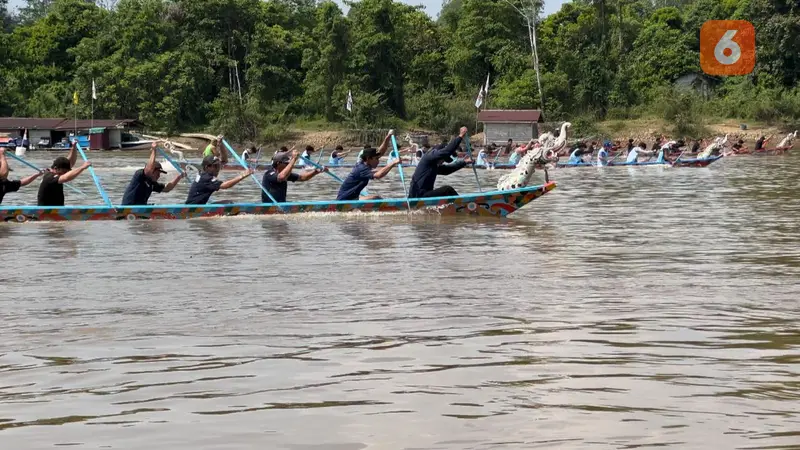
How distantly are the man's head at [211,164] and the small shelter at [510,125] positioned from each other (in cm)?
3678

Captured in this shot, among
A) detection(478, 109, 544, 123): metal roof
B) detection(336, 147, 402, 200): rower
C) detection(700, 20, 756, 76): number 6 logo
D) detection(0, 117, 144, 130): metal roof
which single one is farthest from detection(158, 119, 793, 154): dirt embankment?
detection(336, 147, 402, 200): rower

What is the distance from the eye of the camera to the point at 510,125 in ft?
172

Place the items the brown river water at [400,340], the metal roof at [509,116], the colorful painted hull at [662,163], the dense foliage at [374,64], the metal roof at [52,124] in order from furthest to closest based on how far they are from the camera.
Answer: the dense foliage at [374,64], the metal roof at [52,124], the metal roof at [509,116], the colorful painted hull at [662,163], the brown river water at [400,340]

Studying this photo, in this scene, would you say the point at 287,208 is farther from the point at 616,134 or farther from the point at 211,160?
the point at 616,134

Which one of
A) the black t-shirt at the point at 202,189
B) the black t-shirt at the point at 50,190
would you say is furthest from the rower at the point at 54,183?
the black t-shirt at the point at 202,189

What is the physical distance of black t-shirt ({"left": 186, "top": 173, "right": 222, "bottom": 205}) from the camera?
15984 millimetres

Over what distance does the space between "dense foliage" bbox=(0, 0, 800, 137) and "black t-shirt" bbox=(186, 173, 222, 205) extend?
40.8 metres

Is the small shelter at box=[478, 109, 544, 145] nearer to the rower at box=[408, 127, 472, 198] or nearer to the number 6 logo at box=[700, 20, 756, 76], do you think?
the number 6 logo at box=[700, 20, 756, 76]

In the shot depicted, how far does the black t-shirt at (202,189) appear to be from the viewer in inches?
629

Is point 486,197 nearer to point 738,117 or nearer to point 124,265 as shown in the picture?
point 124,265

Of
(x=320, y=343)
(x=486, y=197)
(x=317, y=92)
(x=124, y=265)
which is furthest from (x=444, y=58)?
(x=320, y=343)

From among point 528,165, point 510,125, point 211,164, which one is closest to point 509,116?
point 510,125

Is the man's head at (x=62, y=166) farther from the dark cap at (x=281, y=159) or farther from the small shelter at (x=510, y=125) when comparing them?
the small shelter at (x=510, y=125)

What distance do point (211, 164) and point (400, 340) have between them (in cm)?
882
